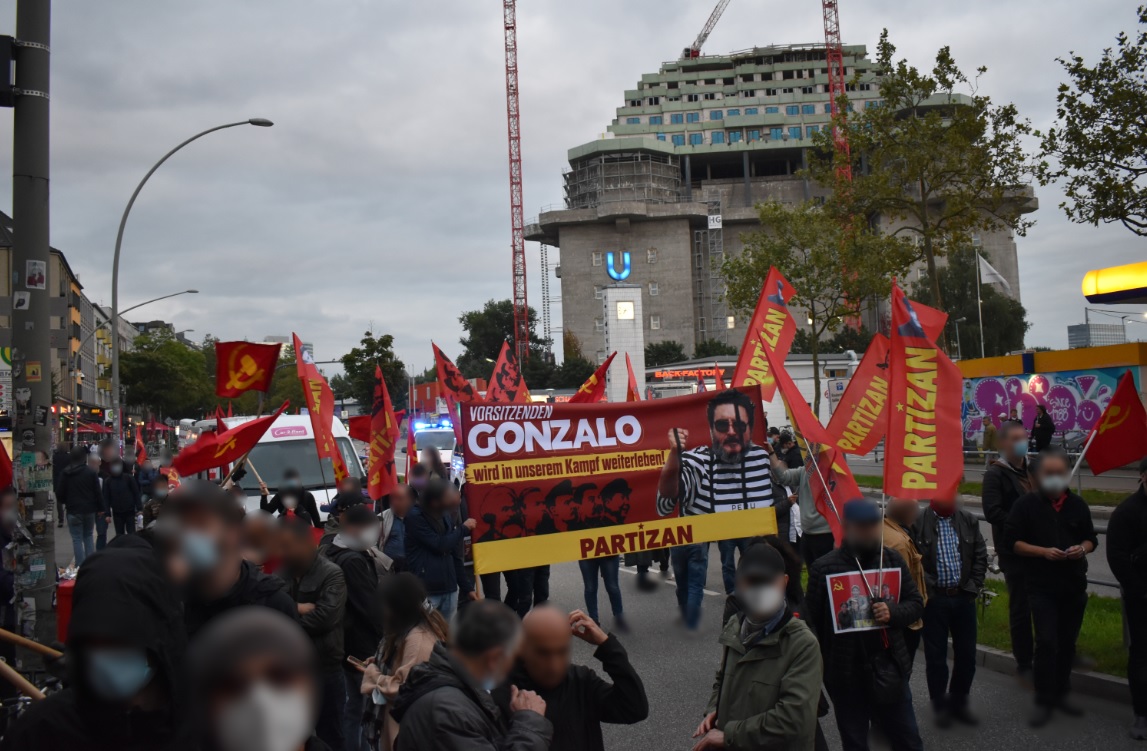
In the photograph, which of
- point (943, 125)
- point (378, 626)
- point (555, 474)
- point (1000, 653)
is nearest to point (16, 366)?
point (378, 626)

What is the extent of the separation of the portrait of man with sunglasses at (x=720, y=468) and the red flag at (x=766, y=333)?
5.21 ft

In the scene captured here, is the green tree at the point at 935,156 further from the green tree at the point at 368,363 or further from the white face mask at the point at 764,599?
the green tree at the point at 368,363

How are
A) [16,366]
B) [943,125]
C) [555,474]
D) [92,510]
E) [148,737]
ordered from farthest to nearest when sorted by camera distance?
[943,125] < [92,510] < [555,474] < [16,366] < [148,737]

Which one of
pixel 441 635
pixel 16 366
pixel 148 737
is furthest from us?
pixel 16 366

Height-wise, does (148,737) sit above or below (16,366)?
below

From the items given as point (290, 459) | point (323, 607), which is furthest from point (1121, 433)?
point (290, 459)

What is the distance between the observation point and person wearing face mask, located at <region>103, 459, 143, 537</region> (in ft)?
53.9

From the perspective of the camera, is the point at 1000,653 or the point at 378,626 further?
the point at 1000,653

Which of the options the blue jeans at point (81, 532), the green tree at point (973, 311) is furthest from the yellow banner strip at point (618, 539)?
the green tree at point (973, 311)

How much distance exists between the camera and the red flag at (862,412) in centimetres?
810

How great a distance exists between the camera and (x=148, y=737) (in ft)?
8.68

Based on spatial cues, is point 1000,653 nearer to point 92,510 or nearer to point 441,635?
point 441,635

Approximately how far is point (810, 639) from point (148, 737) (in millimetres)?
2653

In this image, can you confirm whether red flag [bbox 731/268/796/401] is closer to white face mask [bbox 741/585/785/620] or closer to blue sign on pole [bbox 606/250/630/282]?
white face mask [bbox 741/585/785/620]
